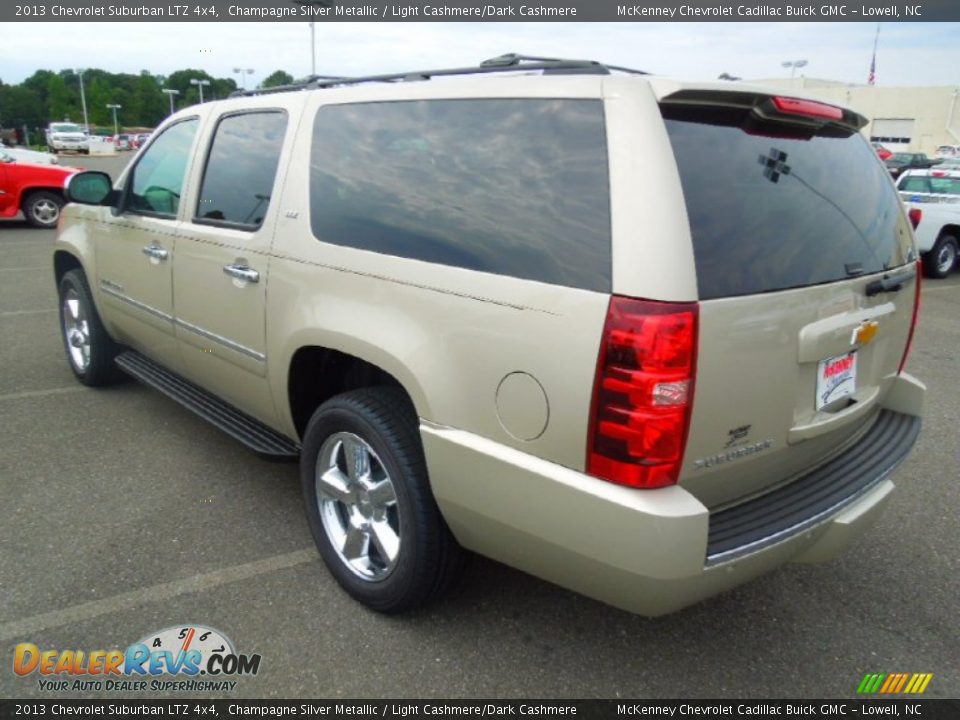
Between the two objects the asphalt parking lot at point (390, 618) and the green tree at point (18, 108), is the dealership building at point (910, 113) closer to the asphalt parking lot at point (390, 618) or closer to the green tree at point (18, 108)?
the asphalt parking lot at point (390, 618)

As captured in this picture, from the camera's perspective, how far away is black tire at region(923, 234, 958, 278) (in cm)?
1133

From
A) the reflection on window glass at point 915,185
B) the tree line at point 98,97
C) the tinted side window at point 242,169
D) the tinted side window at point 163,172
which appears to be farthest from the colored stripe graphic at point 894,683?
the tree line at point 98,97

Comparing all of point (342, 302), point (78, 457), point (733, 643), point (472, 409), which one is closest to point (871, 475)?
point (733, 643)

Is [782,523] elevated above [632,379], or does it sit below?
below

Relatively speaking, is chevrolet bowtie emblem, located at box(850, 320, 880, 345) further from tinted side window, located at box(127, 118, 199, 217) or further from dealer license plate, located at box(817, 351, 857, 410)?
tinted side window, located at box(127, 118, 199, 217)

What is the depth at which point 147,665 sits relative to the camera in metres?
2.34

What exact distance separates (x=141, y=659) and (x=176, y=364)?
1832 millimetres

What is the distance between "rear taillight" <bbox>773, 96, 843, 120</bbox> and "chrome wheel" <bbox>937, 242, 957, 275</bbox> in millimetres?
11117

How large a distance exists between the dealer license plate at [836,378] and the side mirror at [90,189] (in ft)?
12.9

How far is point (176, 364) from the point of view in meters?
3.81

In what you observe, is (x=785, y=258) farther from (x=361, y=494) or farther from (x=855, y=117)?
(x=361, y=494)

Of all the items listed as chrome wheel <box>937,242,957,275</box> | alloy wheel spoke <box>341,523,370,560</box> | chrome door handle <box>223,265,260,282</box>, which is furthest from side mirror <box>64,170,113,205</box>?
chrome wheel <box>937,242,957,275</box>

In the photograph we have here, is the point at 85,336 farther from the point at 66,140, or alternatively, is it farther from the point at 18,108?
the point at 18,108

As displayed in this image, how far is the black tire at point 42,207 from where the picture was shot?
12.6 meters
